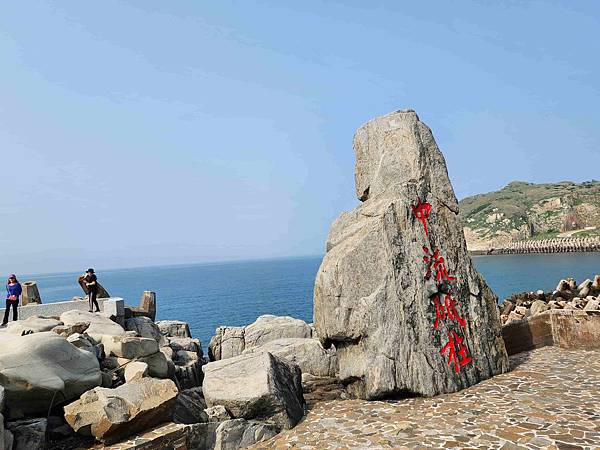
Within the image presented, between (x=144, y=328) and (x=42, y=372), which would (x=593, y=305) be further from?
(x=42, y=372)

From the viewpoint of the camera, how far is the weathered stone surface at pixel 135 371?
35.6ft

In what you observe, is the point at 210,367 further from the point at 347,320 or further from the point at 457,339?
the point at 457,339

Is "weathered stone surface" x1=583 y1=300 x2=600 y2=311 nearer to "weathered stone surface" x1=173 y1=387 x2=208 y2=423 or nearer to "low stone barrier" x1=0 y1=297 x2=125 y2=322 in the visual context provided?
"weathered stone surface" x1=173 y1=387 x2=208 y2=423

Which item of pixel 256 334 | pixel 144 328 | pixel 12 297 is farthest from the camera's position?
pixel 256 334

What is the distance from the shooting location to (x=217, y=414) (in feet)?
32.9

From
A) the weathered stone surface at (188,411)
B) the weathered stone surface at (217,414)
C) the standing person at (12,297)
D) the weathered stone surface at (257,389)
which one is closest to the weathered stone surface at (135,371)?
the weathered stone surface at (188,411)

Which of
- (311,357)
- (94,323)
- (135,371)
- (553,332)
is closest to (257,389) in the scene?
(135,371)

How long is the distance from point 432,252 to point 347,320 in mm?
3004

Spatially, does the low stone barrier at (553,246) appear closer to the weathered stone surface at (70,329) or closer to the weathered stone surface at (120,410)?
the weathered stone surface at (70,329)

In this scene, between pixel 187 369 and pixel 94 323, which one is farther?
pixel 187 369

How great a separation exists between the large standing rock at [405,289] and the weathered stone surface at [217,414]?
349 centimetres

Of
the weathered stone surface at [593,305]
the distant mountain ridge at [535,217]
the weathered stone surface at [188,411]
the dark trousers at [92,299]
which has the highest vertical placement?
the distant mountain ridge at [535,217]

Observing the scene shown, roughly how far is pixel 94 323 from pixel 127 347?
120 inches

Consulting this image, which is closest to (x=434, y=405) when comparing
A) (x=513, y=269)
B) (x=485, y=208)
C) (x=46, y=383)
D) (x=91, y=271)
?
(x=46, y=383)
